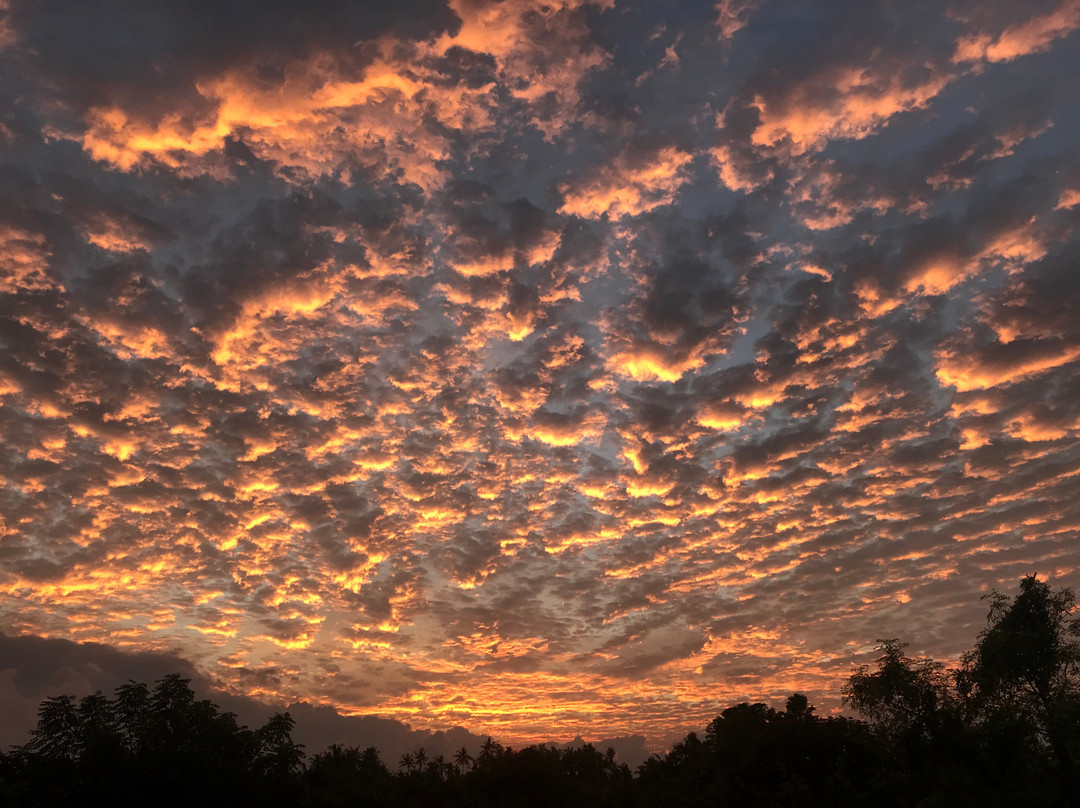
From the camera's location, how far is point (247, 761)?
5106cm

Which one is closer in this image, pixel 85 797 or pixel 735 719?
pixel 85 797

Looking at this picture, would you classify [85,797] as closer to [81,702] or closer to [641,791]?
[81,702]

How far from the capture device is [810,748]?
42.5 metres

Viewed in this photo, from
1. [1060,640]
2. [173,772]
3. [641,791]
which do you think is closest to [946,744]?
[1060,640]

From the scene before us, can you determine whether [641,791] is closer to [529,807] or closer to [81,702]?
[529,807]

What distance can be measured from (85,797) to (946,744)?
55109mm

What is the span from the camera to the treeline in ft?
131


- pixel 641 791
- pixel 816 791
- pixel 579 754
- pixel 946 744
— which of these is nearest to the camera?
pixel 816 791

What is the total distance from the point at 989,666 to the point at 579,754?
63.4 m

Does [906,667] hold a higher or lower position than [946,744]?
higher

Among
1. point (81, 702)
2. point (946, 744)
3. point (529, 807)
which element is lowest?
point (529, 807)

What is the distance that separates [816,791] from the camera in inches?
1592

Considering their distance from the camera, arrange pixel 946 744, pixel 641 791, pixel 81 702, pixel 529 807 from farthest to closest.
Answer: pixel 529 807 < pixel 641 791 < pixel 81 702 < pixel 946 744

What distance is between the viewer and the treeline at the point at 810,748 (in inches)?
1575
